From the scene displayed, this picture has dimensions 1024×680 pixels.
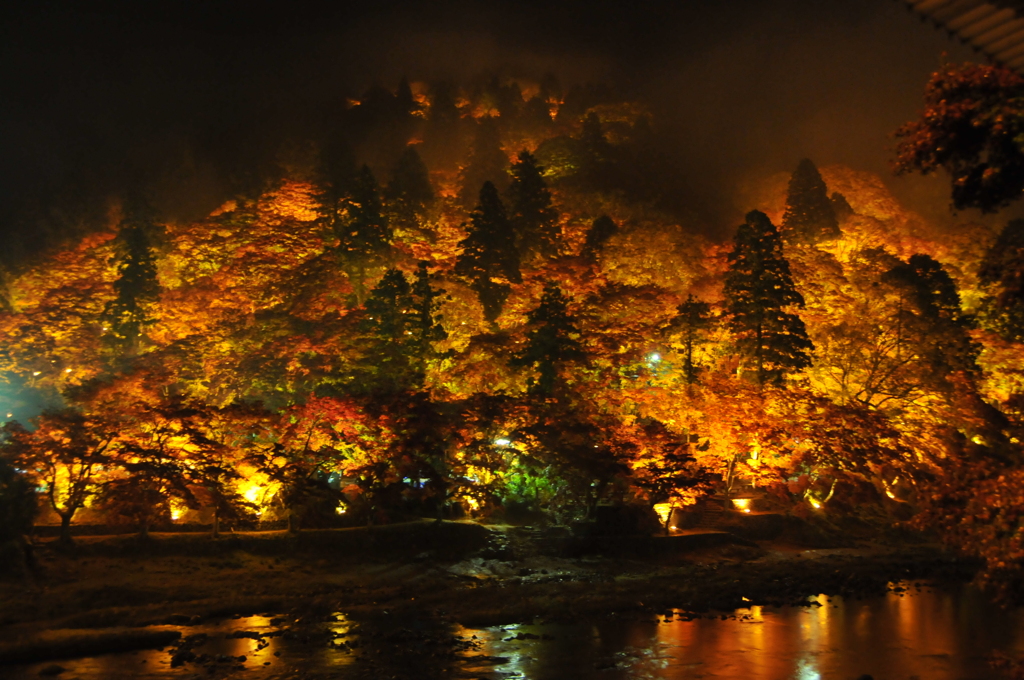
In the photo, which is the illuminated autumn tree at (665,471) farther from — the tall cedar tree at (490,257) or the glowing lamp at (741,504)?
the tall cedar tree at (490,257)

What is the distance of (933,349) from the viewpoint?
97.0ft

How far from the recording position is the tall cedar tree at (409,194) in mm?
45906

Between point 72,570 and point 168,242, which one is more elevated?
point 168,242

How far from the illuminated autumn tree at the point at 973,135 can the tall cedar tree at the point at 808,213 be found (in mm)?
41501

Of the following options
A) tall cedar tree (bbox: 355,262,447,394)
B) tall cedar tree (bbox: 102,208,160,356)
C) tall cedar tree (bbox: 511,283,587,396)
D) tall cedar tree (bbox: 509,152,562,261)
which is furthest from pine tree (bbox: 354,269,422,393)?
tall cedar tree (bbox: 509,152,562,261)

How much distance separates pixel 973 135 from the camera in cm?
598

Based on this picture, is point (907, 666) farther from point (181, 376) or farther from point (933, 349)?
point (181, 376)

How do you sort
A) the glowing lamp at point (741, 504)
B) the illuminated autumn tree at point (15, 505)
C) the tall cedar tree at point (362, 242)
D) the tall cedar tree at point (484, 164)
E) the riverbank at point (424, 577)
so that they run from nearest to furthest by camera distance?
the riverbank at point (424, 577) < the illuminated autumn tree at point (15, 505) < the glowing lamp at point (741, 504) < the tall cedar tree at point (362, 242) < the tall cedar tree at point (484, 164)

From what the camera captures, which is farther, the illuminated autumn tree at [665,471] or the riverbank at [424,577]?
the illuminated autumn tree at [665,471]

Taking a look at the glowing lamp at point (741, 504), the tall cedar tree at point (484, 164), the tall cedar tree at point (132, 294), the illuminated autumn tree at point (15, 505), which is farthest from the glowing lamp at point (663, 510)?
the tall cedar tree at point (484, 164)

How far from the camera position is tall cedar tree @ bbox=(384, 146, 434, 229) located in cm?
4591

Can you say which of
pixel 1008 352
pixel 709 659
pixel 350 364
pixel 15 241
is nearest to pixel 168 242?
pixel 15 241

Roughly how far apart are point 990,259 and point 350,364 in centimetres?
2367

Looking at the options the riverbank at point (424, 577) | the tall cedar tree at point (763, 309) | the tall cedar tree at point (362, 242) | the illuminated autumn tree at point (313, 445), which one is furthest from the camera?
the tall cedar tree at point (362, 242)
